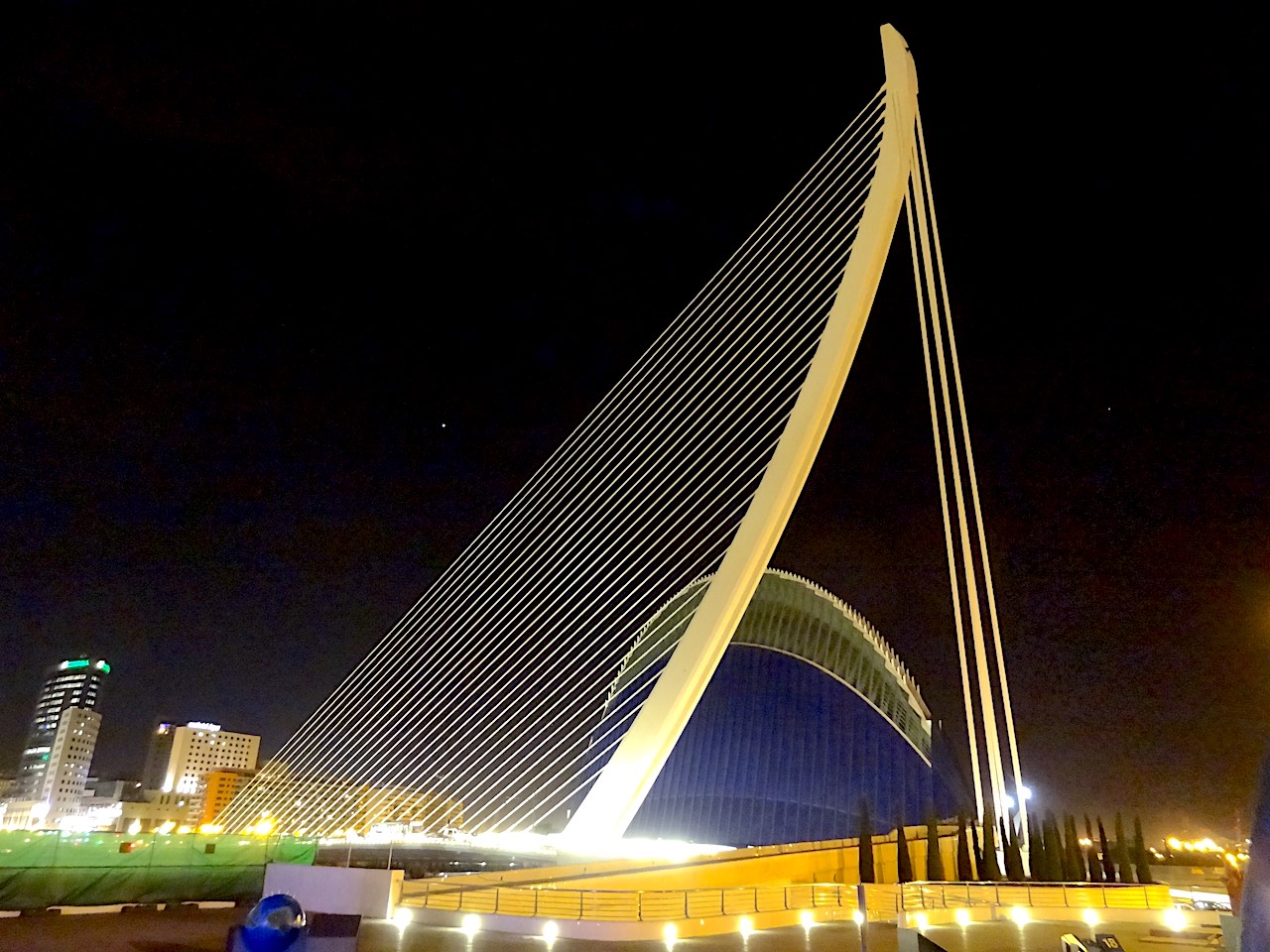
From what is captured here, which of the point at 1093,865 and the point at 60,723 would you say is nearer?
the point at 1093,865

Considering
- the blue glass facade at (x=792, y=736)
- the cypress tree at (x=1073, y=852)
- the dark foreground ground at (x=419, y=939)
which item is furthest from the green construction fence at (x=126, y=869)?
the cypress tree at (x=1073, y=852)

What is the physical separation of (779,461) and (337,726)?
41.2 ft

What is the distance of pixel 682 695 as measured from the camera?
14.1 meters

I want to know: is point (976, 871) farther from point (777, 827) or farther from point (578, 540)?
point (578, 540)

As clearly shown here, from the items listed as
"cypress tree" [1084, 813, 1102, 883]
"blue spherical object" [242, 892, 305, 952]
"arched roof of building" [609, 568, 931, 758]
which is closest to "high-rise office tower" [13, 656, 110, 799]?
"arched roof of building" [609, 568, 931, 758]

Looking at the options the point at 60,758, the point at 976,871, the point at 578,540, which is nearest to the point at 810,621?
the point at 976,871

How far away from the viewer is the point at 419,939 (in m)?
10.1

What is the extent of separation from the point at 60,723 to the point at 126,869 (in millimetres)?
157876

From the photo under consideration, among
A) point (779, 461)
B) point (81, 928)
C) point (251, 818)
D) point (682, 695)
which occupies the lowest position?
point (81, 928)

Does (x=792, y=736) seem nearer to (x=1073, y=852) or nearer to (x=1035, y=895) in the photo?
(x=1073, y=852)

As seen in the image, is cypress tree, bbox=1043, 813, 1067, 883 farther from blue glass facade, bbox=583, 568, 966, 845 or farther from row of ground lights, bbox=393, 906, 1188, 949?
blue glass facade, bbox=583, 568, 966, 845

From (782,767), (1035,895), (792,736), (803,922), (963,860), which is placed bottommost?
(803,922)

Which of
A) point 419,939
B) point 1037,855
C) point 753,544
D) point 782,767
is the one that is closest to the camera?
point 419,939

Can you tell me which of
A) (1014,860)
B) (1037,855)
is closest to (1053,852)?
(1037,855)
